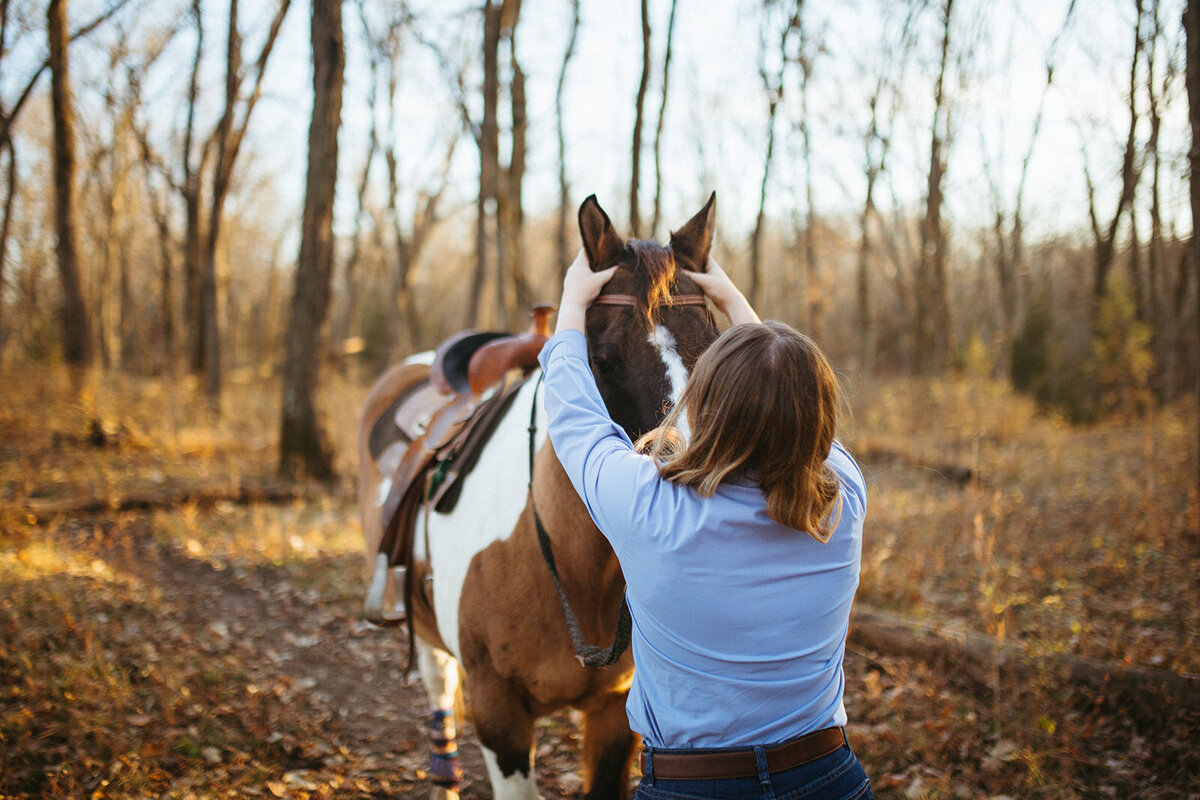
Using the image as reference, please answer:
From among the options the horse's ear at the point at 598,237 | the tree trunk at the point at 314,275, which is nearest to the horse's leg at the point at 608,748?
the horse's ear at the point at 598,237

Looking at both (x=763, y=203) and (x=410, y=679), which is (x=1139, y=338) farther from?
(x=410, y=679)

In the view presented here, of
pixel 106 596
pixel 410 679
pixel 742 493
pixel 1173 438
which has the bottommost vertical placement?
pixel 410 679

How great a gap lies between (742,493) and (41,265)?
25.2 m

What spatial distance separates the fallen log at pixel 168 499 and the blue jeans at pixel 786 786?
6241 millimetres

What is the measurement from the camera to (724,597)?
1.14 metres

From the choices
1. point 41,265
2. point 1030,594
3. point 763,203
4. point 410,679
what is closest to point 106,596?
point 410,679

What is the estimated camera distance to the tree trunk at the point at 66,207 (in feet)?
26.8

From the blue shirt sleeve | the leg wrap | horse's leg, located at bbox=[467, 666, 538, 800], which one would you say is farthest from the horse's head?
the leg wrap

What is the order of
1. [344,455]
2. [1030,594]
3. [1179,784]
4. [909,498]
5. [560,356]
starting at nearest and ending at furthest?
[560,356] → [1179,784] → [1030,594] → [909,498] → [344,455]

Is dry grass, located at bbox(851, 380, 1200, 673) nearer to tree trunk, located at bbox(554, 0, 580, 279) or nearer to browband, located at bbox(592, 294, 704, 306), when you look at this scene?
browband, located at bbox(592, 294, 704, 306)

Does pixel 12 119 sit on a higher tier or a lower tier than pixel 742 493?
higher

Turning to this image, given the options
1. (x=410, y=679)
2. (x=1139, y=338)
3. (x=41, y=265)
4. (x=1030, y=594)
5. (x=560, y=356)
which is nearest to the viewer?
(x=560, y=356)

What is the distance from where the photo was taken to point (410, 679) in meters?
4.04

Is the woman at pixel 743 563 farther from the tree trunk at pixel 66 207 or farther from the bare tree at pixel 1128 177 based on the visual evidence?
the bare tree at pixel 1128 177
